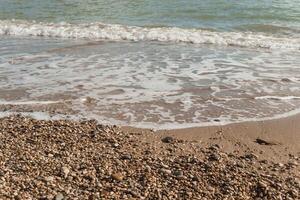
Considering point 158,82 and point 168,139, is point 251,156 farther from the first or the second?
point 158,82

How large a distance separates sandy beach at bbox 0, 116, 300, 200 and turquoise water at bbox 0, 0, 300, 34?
11.1 m

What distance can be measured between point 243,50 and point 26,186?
10.0 metres

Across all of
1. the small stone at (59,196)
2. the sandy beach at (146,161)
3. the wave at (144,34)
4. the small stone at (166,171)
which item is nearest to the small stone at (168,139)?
the sandy beach at (146,161)

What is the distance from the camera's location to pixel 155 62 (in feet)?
39.2

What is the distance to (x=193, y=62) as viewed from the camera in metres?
12.1

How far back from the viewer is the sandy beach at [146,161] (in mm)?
5523

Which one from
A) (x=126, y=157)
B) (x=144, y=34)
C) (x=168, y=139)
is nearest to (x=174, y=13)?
(x=144, y=34)

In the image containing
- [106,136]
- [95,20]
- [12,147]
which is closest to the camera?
[12,147]

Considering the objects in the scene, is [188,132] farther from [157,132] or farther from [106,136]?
[106,136]

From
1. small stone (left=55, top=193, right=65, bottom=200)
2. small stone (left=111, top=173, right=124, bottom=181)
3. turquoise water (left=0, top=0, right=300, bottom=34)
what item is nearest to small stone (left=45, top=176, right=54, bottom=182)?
small stone (left=55, top=193, right=65, bottom=200)

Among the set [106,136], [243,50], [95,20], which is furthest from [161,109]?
[95,20]

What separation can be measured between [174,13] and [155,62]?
9.10 meters

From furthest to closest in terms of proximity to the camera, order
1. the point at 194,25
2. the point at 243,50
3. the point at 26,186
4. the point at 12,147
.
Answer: the point at 194,25 → the point at 243,50 → the point at 12,147 → the point at 26,186

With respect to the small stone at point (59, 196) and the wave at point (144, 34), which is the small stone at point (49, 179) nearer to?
the small stone at point (59, 196)
